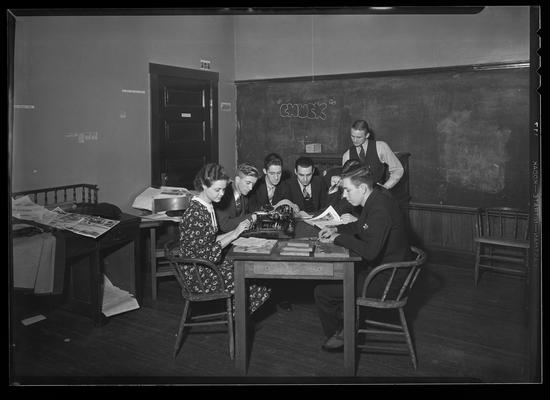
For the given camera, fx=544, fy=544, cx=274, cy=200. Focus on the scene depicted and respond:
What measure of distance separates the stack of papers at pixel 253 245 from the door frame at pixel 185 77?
269 cm

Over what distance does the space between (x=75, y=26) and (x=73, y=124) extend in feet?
2.93

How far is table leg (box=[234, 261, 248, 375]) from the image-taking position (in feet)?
11.2

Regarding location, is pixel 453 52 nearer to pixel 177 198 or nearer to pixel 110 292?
pixel 177 198

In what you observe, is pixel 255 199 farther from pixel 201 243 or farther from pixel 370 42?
pixel 370 42

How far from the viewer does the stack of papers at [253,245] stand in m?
3.44

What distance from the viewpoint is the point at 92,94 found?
207 inches

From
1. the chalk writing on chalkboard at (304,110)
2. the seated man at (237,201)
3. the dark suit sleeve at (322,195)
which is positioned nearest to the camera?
the seated man at (237,201)

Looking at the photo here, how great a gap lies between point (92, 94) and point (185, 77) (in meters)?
1.48

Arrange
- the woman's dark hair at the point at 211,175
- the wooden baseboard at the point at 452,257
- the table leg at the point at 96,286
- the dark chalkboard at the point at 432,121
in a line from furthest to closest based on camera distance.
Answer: the wooden baseboard at the point at 452,257, the dark chalkboard at the point at 432,121, the table leg at the point at 96,286, the woman's dark hair at the point at 211,175

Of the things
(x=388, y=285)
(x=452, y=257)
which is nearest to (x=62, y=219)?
(x=388, y=285)

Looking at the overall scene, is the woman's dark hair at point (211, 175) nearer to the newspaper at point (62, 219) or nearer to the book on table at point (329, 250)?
the book on table at point (329, 250)

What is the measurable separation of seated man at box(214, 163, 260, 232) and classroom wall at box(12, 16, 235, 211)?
149cm

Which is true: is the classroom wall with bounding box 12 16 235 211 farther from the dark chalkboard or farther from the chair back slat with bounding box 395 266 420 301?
the chair back slat with bounding box 395 266 420 301

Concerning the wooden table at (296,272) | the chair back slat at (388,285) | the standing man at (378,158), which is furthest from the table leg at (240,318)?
the standing man at (378,158)
